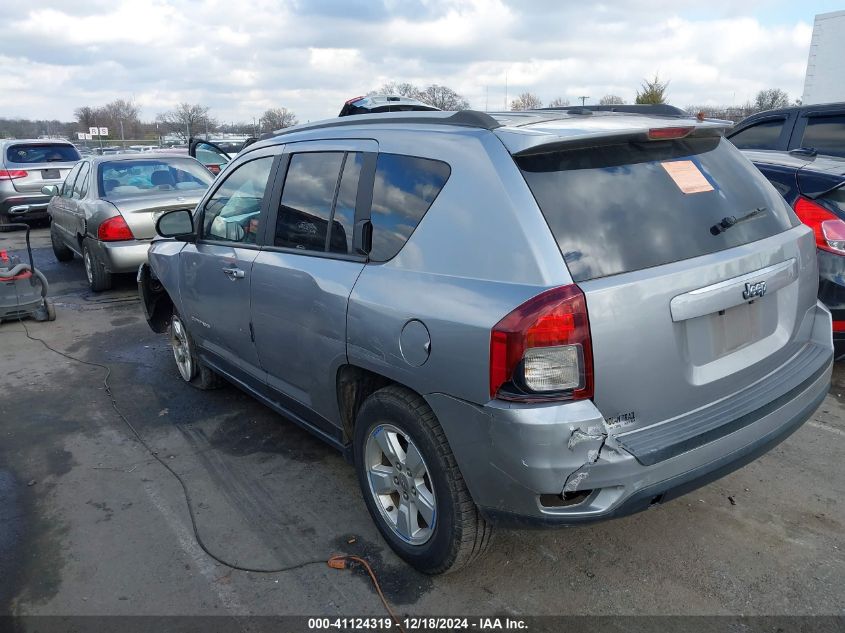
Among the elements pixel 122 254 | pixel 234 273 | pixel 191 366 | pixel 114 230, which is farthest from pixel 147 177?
pixel 234 273

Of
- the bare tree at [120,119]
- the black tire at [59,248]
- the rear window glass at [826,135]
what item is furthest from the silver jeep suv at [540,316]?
the bare tree at [120,119]

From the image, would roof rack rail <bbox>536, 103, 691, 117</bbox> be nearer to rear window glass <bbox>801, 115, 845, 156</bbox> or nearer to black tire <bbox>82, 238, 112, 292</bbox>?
rear window glass <bbox>801, 115, 845, 156</bbox>

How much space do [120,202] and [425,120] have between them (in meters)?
6.16

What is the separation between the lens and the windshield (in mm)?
8328

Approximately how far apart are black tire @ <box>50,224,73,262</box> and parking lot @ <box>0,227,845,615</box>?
6.77 m

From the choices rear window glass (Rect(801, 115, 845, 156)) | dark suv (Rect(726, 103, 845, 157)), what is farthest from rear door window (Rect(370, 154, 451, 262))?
rear window glass (Rect(801, 115, 845, 156))

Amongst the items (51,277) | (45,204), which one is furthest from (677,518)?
(45,204)

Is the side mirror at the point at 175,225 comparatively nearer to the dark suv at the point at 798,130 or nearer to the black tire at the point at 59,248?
the dark suv at the point at 798,130

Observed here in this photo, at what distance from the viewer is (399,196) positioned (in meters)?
2.85

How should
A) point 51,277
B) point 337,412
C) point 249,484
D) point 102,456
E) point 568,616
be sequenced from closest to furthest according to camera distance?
point 568,616 < point 337,412 < point 249,484 < point 102,456 < point 51,277

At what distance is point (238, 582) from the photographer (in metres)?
2.94

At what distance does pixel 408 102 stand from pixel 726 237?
9.28ft

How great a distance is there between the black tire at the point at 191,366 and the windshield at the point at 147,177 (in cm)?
368

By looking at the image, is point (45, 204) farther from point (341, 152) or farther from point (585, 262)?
point (585, 262)
